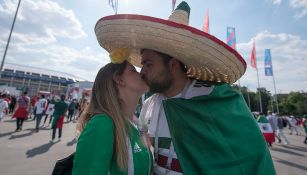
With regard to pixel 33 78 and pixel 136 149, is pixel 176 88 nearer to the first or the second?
pixel 136 149

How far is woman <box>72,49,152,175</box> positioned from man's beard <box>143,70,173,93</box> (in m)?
0.11

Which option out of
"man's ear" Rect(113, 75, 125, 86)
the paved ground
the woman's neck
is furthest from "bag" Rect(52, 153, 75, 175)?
the paved ground

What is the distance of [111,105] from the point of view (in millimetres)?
1629

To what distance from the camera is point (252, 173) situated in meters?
1.55

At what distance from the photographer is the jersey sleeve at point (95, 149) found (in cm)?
130

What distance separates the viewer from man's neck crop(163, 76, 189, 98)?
87.1 inches

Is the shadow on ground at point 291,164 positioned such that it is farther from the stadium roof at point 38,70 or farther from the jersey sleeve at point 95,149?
the stadium roof at point 38,70

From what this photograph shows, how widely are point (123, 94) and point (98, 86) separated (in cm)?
22

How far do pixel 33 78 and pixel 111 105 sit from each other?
79621mm

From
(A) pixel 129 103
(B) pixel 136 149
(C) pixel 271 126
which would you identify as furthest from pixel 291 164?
(B) pixel 136 149

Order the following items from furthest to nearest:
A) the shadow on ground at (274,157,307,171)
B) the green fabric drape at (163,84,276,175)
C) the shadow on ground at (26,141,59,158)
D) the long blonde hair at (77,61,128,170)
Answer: the shadow on ground at (274,157,307,171), the shadow on ground at (26,141,59,158), the green fabric drape at (163,84,276,175), the long blonde hair at (77,61,128,170)

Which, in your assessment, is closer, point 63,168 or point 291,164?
point 63,168

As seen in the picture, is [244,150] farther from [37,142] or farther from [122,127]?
[37,142]

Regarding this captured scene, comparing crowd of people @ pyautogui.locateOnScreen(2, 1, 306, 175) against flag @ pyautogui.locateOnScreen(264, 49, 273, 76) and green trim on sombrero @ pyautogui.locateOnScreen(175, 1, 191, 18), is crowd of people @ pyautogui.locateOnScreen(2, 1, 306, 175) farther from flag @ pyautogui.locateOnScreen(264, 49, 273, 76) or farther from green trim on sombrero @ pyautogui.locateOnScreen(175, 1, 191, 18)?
flag @ pyautogui.locateOnScreen(264, 49, 273, 76)
